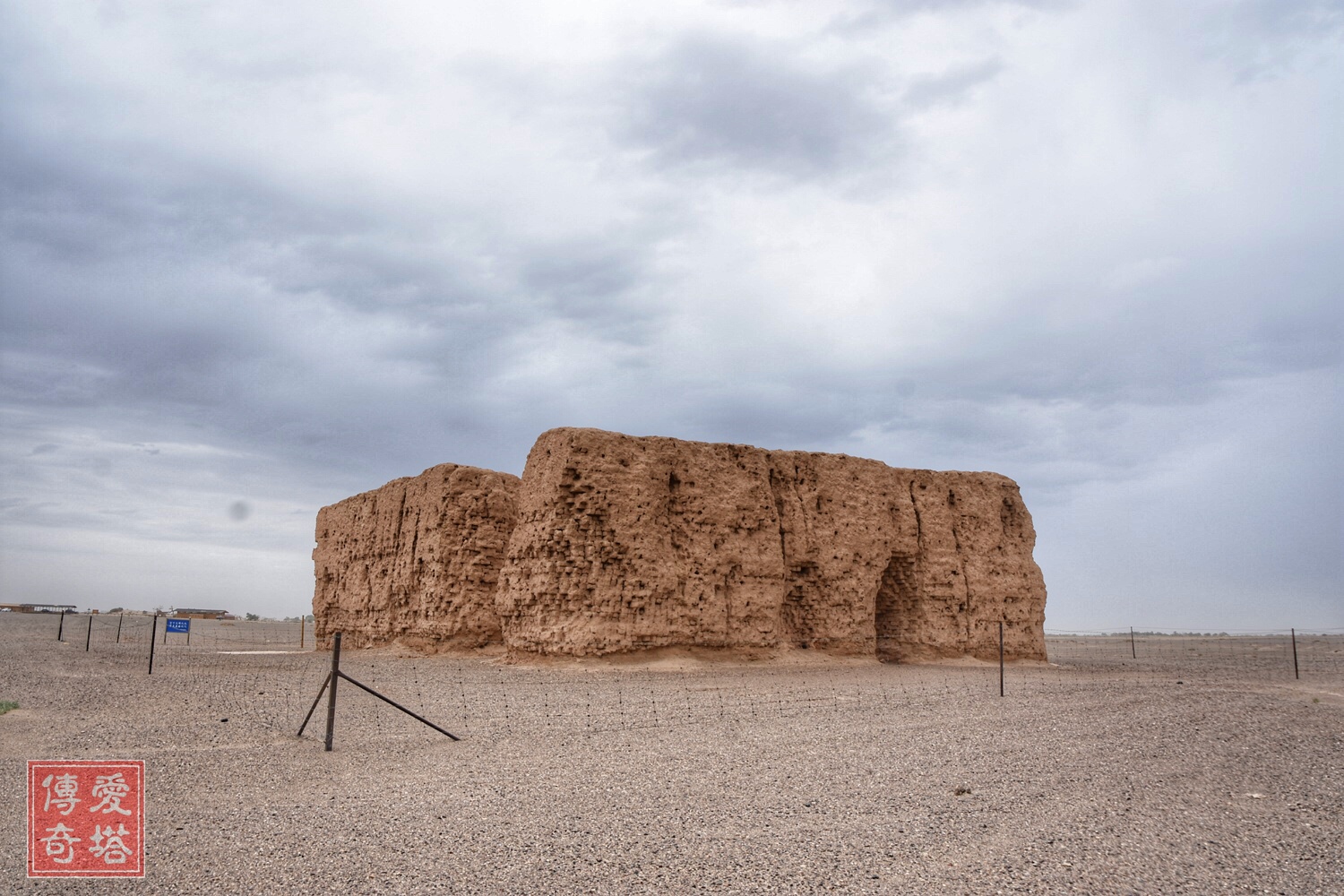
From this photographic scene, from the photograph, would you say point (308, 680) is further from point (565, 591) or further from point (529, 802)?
point (529, 802)

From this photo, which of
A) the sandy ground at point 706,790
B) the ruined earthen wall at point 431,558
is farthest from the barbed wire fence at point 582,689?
the ruined earthen wall at point 431,558

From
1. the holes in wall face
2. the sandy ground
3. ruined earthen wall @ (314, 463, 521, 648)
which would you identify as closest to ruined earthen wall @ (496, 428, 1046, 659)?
the holes in wall face

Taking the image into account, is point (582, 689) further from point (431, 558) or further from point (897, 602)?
point (897, 602)

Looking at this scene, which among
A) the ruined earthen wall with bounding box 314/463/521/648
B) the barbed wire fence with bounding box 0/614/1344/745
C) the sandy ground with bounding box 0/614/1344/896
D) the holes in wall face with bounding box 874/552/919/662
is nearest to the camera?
the sandy ground with bounding box 0/614/1344/896

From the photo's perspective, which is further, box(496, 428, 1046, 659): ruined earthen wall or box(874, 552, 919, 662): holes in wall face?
box(874, 552, 919, 662): holes in wall face

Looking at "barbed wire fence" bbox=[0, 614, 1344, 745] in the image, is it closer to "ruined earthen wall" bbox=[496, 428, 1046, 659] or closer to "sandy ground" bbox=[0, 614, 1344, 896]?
"sandy ground" bbox=[0, 614, 1344, 896]

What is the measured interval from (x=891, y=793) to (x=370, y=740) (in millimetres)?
6166

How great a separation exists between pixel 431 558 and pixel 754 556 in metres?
9.34

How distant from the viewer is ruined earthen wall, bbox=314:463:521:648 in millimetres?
22891

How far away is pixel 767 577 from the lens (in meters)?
21.1

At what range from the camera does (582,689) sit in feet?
49.6

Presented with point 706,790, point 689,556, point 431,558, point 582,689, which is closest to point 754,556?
point 689,556

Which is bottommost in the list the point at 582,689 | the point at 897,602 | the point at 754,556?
the point at 582,689

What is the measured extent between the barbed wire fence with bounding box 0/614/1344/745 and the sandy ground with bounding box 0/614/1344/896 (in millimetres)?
121
